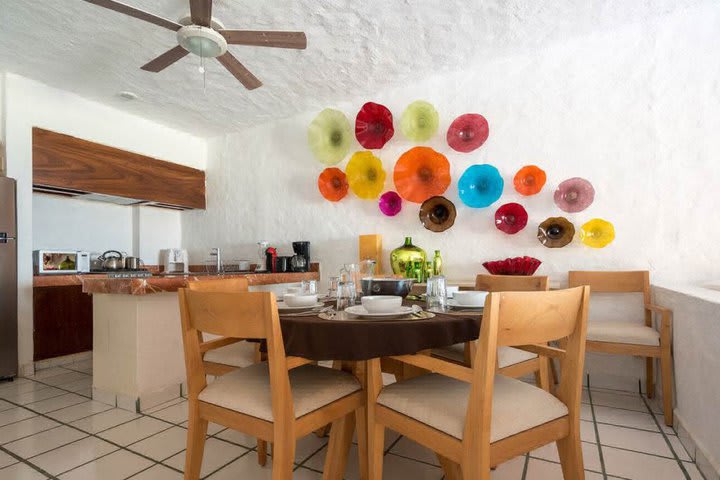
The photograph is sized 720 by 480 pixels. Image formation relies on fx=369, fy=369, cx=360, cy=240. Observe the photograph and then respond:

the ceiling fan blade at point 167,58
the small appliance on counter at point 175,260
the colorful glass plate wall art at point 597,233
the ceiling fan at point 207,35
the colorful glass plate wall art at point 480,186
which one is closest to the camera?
the ceiling fan at point 207,35

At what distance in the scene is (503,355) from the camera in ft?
6.02

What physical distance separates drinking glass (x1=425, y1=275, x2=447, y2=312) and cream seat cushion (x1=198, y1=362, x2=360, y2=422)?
46cm

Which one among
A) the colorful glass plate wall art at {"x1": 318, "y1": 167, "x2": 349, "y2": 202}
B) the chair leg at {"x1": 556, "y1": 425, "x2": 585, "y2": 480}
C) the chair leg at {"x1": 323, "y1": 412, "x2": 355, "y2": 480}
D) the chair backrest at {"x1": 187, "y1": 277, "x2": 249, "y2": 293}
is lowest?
the chair leg at {"x1": 323, "y1": 412, "x2": 355, "y2": 480}

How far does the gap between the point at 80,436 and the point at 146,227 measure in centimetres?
309

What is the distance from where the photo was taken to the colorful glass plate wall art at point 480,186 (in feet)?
10.1

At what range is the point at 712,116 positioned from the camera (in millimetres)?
2529

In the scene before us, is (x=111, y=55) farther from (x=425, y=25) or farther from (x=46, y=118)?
(x=425, y=25)

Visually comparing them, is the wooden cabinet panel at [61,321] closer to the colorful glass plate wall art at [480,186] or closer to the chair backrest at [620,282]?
the colorful glass plate wall art at [480,186]

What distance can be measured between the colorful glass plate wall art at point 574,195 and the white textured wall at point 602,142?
56 millimetres

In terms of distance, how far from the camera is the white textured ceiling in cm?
246

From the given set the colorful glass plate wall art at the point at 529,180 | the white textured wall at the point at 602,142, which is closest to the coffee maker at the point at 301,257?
the white textured wall at the point at 602,142

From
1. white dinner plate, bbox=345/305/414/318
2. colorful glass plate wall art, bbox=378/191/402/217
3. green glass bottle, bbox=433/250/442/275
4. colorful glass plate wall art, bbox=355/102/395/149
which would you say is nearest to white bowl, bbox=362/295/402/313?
white dinner plate, bbox=345/305/414/318

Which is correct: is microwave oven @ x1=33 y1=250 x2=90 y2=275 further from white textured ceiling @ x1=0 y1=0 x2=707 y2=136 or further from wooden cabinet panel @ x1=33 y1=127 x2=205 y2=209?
white textured ceiling @ x1=0 y1=0 x2=707 y2=136

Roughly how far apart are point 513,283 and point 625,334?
760mm
